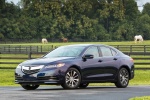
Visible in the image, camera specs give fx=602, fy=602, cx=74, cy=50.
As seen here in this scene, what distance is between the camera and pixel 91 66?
1942cm

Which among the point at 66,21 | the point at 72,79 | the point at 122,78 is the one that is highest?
the point at 66,21

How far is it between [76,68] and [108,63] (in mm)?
1602

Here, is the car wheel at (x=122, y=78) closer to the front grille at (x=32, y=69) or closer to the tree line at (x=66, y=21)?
the front grille at (x=32, y=69)

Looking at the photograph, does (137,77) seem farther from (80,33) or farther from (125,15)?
(125,15)

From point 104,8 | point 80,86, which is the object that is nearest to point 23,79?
point 80,86

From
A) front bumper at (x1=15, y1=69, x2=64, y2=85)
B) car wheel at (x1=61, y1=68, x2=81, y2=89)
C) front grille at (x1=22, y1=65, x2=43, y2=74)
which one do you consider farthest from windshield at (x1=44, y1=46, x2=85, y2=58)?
front grille at (x1=22, y1=65, x2=43, y2=74)

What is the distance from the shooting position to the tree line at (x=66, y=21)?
11912 centimetres

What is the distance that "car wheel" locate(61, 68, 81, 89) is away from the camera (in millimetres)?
18406

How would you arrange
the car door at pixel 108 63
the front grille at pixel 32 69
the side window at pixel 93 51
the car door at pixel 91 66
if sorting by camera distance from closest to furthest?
the front grille at pixel 32 69
the car door at pixel 91 66
the side window at pixel 93 51
the car door at pixel 108 63

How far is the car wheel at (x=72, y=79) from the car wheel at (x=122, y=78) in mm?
1886

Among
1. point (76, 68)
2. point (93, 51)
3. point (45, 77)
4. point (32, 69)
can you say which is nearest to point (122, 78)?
point (93, 51)

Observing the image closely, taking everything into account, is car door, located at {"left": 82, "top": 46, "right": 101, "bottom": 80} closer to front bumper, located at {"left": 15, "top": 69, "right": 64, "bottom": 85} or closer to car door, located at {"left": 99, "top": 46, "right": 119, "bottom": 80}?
car door, located at {"left": 99, "top": 46, "right": 119, "bottom": 80}

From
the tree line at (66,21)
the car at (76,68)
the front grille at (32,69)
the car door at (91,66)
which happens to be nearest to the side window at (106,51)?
the car at (76,68)

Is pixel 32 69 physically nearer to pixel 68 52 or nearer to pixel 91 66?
Answer: pixel 68 52
